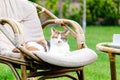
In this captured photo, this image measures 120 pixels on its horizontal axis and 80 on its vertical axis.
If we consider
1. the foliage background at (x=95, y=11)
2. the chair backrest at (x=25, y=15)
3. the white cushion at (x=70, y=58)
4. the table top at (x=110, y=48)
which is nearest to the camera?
the table top at (x=110, y=48)

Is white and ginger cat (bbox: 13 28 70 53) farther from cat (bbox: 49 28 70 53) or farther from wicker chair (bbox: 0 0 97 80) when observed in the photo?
wicker chair (bbox: 0 0 97 80)

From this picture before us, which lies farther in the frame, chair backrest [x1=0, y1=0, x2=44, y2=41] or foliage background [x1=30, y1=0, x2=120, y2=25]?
foliage background [x1=30, y1=0, x2=120, y2=25]

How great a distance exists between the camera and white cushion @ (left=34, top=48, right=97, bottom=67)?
333 cm

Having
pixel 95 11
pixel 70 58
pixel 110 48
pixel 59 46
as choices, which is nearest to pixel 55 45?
pixel 59 46

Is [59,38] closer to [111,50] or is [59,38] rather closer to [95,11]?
[111,50]

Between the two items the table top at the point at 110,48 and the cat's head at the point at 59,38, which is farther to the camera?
the cat's head at the point at 59,38

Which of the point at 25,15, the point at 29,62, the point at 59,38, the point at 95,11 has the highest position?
the point at 25,15

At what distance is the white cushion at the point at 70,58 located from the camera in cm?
333

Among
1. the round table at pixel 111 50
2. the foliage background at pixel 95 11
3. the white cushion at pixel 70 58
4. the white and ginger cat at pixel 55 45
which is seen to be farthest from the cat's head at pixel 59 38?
the foliage background at pixel 95 11

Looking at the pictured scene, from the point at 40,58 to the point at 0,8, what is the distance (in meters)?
1.04

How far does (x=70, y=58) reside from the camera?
344 centimetres

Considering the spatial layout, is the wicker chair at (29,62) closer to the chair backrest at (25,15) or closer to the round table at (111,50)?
the round table at (111,50)

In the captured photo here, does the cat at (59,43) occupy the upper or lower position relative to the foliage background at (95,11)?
upper

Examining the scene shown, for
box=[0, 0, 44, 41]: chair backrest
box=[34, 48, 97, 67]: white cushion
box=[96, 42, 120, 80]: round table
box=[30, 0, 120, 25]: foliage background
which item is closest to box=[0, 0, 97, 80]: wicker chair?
box=[34, 48, 97, 67]: white cushion
